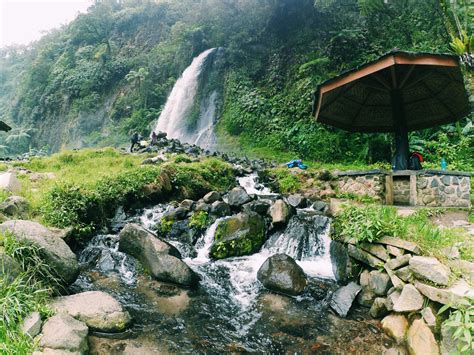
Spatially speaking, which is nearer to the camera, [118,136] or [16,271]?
[16,271]

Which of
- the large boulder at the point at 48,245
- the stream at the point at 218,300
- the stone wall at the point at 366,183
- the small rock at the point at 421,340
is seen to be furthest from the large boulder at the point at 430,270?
the large boulder at the point at 48,245

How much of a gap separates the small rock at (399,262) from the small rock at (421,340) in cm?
78

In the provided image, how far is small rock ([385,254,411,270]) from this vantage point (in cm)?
428

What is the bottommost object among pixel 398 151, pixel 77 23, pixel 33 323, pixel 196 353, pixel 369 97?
pixel 196 353

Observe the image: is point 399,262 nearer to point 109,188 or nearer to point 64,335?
point 64,335

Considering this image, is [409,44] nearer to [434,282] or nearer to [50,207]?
[434,282]

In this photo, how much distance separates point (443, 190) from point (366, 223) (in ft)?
8.08

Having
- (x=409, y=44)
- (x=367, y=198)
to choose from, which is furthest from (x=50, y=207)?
(x=409, y=44)

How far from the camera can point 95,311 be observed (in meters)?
4.20

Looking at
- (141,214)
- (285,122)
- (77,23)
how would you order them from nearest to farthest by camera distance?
1. (141,214)
2. (285,122)
3. (77,23)

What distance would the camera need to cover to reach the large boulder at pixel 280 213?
7.36 metres

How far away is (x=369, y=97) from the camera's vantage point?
27.9 ft

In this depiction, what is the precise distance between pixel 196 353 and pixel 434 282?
2981 millimetres

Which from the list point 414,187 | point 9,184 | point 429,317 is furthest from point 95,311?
point 414,187
